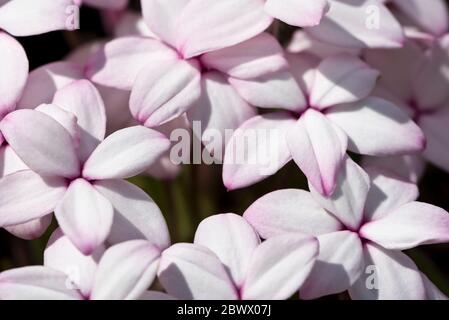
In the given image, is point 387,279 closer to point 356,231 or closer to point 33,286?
point 356,231

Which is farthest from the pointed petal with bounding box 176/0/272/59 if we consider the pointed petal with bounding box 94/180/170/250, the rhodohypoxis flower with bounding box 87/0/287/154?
the pointed petal with bounding box 94/180/170/250

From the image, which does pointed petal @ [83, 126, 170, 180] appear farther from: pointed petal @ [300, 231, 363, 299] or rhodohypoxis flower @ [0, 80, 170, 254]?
pointed petal @ [300, 231, 363, 299]

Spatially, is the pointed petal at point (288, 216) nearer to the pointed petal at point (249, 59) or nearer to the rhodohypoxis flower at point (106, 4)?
the pointed petal at point (249, 59)

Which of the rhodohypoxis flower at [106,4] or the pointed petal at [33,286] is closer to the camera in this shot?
the pointed petal at [33,286]

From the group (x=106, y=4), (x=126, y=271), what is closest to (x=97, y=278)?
(x=126, y=271)

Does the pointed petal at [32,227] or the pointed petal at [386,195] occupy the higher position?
the pointed petal at [386,195]

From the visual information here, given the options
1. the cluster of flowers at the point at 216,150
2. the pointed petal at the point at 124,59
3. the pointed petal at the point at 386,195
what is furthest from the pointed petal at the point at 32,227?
the pointed petal at the point at 386,195

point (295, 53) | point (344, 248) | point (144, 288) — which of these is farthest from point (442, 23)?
point (144, 288)

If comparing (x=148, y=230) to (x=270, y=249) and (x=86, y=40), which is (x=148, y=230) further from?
(x=86, y=40)
